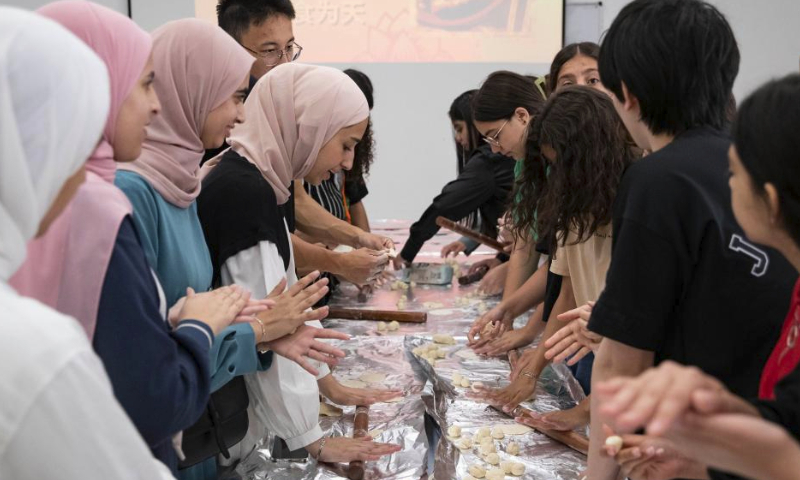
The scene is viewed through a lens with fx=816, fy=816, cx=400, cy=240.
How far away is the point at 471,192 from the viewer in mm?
3838

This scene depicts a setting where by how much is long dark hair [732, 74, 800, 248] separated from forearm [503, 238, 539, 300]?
2020 millimetres

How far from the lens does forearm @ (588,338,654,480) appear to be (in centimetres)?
131

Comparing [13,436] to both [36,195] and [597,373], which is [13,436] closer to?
[36,195]

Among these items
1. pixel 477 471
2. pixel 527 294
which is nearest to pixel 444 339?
pixel 527 294

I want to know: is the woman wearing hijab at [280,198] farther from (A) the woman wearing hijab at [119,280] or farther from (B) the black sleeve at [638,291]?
(B) the black sleeve at [638,291]

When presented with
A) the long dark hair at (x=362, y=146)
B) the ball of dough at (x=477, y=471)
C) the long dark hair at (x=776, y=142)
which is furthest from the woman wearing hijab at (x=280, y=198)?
the long dark hair at (x=362, y=146)

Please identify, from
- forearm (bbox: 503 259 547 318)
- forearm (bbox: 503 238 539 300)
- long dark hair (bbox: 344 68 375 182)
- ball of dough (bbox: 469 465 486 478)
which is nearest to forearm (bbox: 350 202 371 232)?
long dark hair (bbox: 344 68 375 182)

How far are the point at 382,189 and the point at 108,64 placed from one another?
5749 mm

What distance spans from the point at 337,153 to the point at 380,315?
3.41 feet

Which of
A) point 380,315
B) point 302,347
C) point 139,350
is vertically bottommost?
point 380,315

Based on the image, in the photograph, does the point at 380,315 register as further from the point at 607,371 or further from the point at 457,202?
the point at 607,371

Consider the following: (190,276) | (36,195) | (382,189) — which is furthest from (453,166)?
(36,195)

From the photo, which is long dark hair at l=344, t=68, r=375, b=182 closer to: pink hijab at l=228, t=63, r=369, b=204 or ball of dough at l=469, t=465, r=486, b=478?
pink hijab at l=228, t=63, r=369, b=204

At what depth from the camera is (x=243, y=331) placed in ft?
5.54
